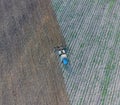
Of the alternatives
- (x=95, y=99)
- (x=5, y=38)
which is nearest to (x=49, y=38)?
(x=5, y=38)

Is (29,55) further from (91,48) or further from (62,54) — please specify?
(91,48)

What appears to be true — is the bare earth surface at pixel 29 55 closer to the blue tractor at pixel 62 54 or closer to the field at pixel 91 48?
the blue tractor at pixel 62 54

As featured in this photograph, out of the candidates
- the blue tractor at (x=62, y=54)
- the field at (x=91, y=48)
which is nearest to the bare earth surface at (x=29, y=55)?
the blue tractor at (x=62, y=54)

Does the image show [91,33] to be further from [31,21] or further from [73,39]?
[31,21]

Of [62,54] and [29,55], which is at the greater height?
[29,55]

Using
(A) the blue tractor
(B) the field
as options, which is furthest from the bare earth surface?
(B) the field

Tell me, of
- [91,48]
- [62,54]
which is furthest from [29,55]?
[91,48]
